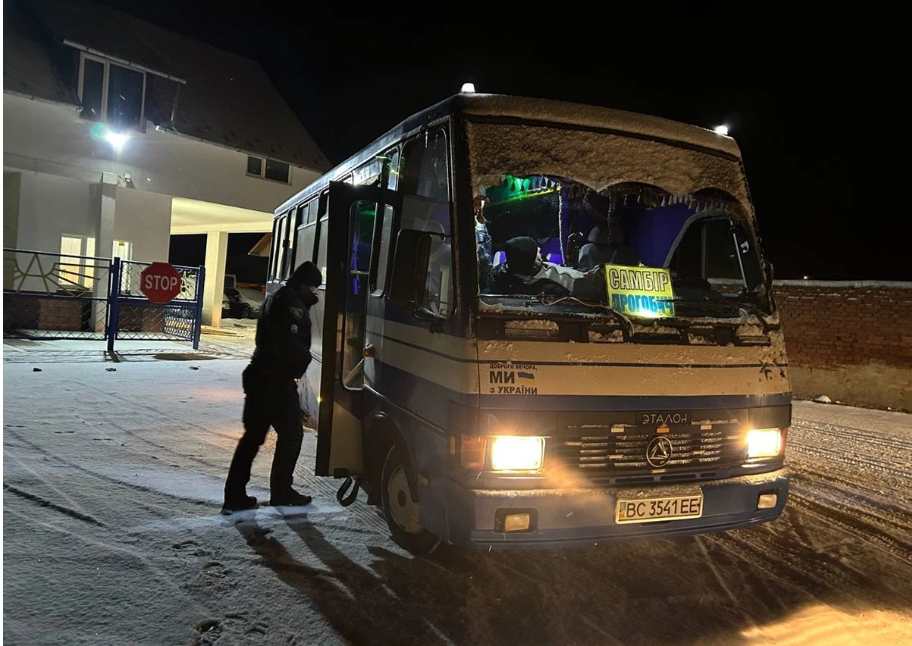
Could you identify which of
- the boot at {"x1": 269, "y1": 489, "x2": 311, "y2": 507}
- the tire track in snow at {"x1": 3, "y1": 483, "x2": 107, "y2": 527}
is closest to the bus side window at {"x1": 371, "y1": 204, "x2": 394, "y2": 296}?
the boot at {"x1": 269, "y1": 489, "x2": 311, "y2": 507}

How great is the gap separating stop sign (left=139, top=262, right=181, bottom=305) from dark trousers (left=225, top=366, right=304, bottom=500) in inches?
445

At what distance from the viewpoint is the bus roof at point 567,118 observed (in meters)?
4.06

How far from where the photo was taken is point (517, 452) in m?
3.69

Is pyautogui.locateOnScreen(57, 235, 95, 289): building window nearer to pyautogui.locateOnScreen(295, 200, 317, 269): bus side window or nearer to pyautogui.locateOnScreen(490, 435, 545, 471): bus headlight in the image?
pyautogui.locateOnScreen(295, 200, 317, 269): bus side window

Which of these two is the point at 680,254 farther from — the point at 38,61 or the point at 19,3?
the point at 19,3

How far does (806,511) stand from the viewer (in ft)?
19.7

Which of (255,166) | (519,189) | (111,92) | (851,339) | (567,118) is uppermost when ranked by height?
(111,92)

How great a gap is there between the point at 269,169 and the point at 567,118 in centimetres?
2010

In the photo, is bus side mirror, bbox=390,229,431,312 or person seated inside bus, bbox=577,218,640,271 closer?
bus side mirror, bbox=390,229,431,312

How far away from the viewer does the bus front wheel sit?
436cm

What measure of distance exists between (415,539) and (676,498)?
165 cm

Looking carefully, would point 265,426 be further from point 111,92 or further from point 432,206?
point 111,92

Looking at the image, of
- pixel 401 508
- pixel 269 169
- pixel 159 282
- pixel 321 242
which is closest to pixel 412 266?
pixel 401 508

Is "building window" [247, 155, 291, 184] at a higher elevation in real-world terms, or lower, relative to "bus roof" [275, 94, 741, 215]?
higher
